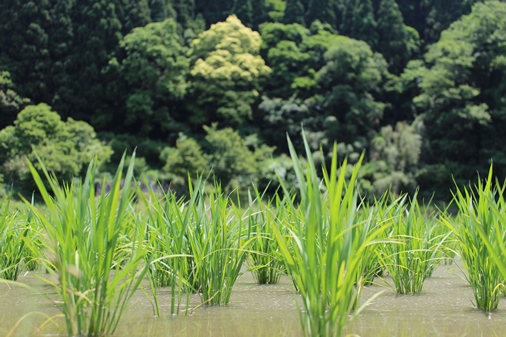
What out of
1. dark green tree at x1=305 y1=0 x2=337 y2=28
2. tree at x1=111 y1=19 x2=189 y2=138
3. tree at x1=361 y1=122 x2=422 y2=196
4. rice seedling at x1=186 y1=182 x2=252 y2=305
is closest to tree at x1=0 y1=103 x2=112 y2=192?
tree at x1=111 y1=19 x2=189 y2=138

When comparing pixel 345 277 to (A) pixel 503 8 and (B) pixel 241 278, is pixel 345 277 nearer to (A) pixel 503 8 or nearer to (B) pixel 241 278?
(B) pixel 241 278

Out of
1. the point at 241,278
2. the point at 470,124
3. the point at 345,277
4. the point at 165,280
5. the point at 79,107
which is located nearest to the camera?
the point at 345,277

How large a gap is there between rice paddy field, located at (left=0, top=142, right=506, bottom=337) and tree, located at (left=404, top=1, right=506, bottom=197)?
17245 millimetres

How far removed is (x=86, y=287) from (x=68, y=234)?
0.45ft

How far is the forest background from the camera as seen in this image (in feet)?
61.4

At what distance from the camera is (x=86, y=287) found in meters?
1.46

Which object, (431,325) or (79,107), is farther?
(79,107)

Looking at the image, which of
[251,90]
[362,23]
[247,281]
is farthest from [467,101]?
[247,281]

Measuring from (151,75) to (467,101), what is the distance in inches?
433

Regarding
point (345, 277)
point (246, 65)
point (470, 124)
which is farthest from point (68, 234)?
point (246, 65)

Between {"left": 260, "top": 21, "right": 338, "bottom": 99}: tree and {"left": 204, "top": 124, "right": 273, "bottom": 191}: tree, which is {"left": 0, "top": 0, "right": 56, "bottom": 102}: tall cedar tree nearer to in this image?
{"left": 204, "top": 124, "right": 273, "bottom": 191}: tree

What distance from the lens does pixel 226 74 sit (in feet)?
72.3

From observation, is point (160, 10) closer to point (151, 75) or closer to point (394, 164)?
point (151, 75)

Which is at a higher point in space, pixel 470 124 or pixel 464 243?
pixel 470 124
